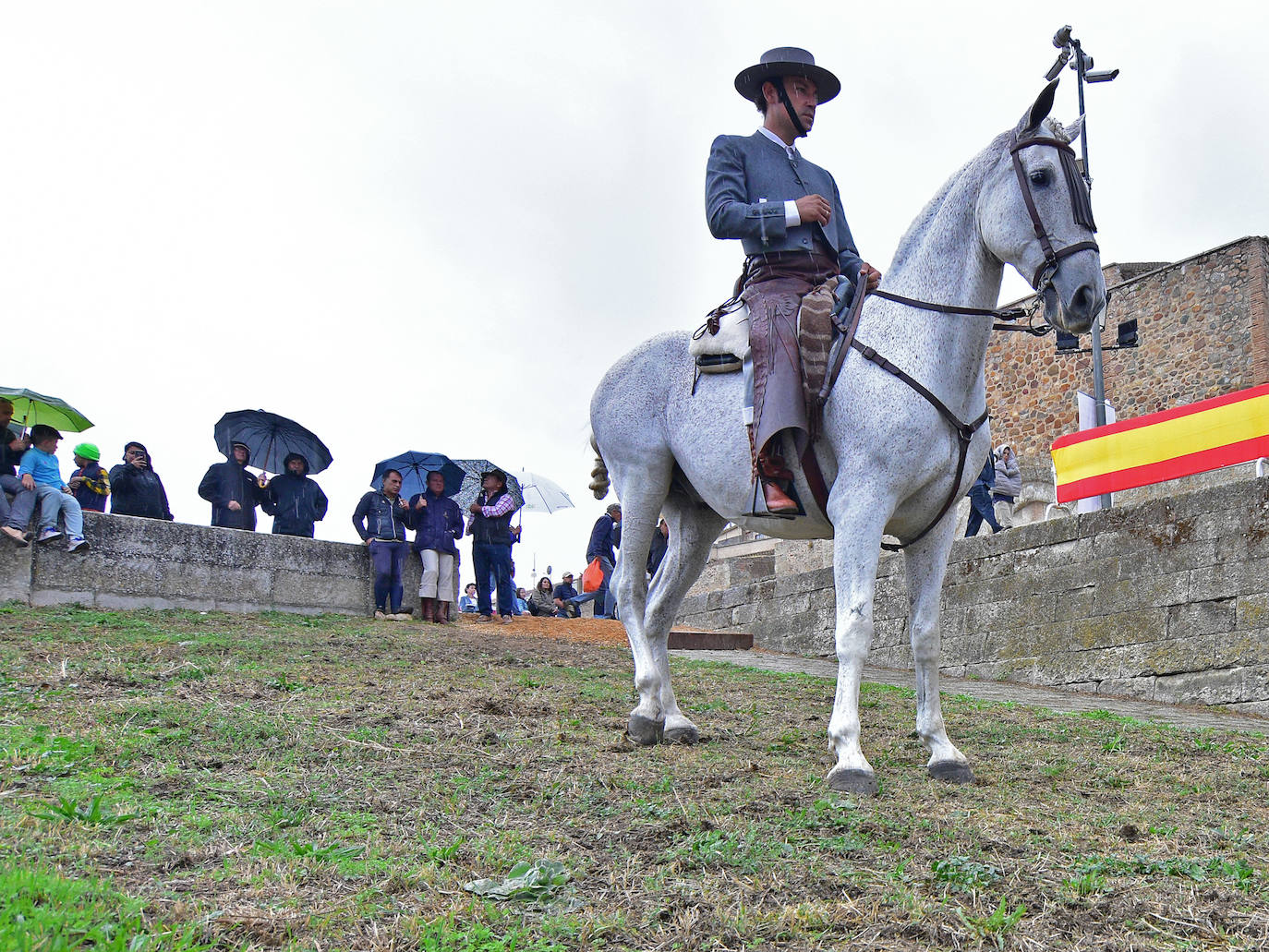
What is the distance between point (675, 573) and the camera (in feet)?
22.6

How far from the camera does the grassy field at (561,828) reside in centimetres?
315

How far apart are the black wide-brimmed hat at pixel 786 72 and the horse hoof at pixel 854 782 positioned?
12.2 ft

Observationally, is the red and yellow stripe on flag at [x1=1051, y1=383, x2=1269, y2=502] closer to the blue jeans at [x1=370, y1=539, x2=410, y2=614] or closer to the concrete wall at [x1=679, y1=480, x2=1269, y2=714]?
the concrete wall at [x1=679, y1=480, x2=1269, y2=714]

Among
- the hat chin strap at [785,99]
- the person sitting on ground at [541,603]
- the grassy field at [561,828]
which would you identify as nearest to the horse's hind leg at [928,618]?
the grassy field at [561,828]

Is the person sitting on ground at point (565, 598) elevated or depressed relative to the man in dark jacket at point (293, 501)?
depressed

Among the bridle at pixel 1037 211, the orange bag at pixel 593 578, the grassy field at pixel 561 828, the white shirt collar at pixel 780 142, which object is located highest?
the white shirt collar at pixel 780 142

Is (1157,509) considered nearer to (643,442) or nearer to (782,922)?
(643,442)

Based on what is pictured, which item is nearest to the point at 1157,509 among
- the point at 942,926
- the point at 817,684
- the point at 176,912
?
the point at 817,684

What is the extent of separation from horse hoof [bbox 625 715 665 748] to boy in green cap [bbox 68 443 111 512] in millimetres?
8981

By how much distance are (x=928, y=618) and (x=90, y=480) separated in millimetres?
10395

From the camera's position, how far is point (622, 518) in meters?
6.98

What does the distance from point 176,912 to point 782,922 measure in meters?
1.56

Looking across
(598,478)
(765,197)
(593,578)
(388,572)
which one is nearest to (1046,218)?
(765,197)

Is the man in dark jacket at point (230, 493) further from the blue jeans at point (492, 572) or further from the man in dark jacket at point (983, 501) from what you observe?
the man in dark jacket at point (983, 501)
